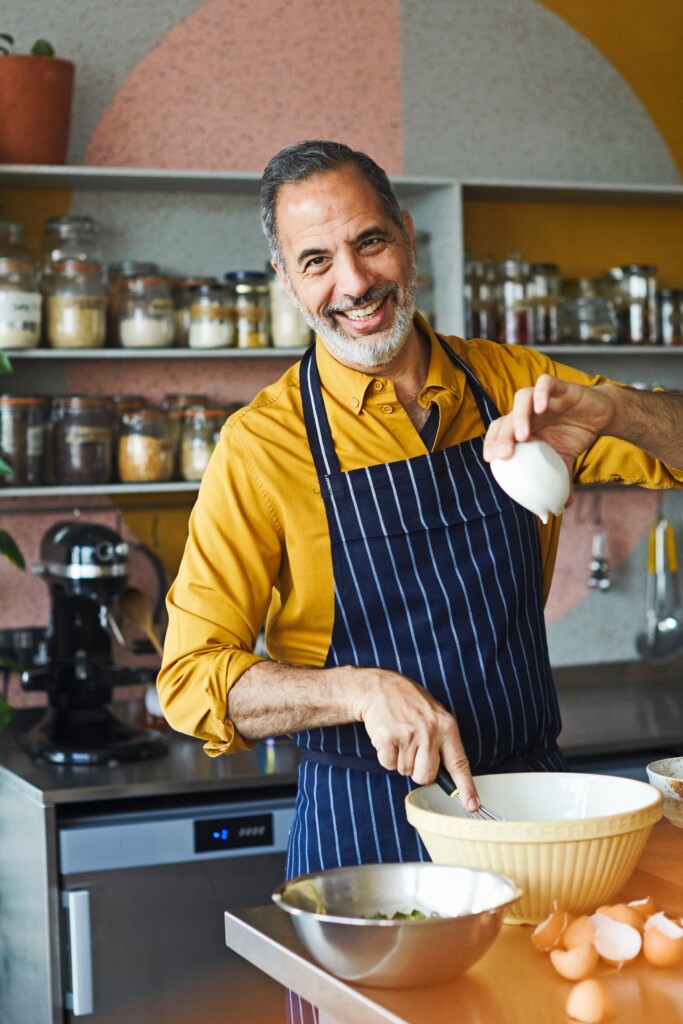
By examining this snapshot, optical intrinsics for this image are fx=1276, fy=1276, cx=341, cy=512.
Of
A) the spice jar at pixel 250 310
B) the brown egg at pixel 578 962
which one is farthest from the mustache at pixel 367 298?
the spice jar at pixel 250 310

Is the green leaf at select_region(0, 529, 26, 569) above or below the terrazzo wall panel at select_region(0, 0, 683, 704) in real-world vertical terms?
below

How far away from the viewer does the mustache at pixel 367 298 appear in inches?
67.3

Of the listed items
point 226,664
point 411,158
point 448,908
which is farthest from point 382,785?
point 411,158

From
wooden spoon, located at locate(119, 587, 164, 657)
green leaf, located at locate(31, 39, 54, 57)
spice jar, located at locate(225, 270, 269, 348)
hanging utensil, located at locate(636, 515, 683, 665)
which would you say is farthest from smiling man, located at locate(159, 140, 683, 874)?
hanging utensil, located at locate(636, 515, 683, 665)

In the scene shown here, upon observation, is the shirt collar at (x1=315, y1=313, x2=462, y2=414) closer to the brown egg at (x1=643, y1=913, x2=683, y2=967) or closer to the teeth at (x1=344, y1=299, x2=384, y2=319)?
the teeth at (x1=344, y1=299, x2=384, y2=319)

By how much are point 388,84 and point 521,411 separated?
2320 mm

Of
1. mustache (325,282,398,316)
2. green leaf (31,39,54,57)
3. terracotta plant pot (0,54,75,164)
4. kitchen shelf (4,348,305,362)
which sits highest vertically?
green leaf (31,39,54,57)

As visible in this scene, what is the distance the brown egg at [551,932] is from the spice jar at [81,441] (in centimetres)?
202

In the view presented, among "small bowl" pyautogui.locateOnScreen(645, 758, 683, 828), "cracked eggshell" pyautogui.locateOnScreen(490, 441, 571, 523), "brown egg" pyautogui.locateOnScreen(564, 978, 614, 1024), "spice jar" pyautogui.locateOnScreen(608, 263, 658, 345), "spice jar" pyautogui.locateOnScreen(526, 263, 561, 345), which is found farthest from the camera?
"spice jar" pyautogui.locateOnScreen(608, 263, 658, 345)

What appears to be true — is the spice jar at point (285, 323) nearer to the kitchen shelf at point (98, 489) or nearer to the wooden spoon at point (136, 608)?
the kitchen shelf at point (98, 489)

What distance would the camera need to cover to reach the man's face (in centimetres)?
171

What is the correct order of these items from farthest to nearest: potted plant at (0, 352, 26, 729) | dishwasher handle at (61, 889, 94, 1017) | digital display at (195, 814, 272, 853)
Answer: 1. potted plant at (0, 352, 26, 729)
2. digital display at (195, 814, 272, 853)
3. dishwasher handle at (61, 889, 94, 1017)

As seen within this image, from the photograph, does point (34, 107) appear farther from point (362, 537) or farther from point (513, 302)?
point (362, 537)

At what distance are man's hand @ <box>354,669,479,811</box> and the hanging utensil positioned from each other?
2310mm
